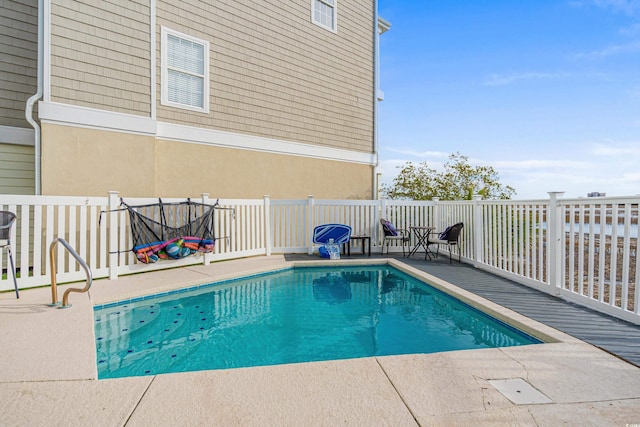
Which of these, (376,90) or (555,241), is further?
(376,90)

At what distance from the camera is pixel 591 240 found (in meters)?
3.63

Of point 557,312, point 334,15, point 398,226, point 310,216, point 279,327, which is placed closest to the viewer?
point 557,312

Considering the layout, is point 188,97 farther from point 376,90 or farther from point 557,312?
point 557,312

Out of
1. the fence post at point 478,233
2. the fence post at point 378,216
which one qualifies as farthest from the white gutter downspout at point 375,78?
the fence post at point 478,233

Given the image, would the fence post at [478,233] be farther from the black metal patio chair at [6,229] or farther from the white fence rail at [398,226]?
the black metal patio chair at [6,229]

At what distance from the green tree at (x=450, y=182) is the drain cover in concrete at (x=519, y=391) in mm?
10834

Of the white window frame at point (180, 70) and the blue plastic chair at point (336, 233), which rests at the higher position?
the white window frame at point (180, 70)

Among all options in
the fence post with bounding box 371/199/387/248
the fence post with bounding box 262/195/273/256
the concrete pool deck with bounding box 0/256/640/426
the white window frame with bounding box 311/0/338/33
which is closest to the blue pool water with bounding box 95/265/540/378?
the concrete pool deck with bounding box 0/256/640/426

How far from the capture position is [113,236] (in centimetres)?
529

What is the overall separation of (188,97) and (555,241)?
6794mm

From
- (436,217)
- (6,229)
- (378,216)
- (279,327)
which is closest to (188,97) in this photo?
(6,229)

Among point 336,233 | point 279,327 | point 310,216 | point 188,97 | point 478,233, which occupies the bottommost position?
point 279,327

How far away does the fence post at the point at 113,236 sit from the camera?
523 centimetres

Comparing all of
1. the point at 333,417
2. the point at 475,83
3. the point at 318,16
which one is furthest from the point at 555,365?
the point at 475,83
